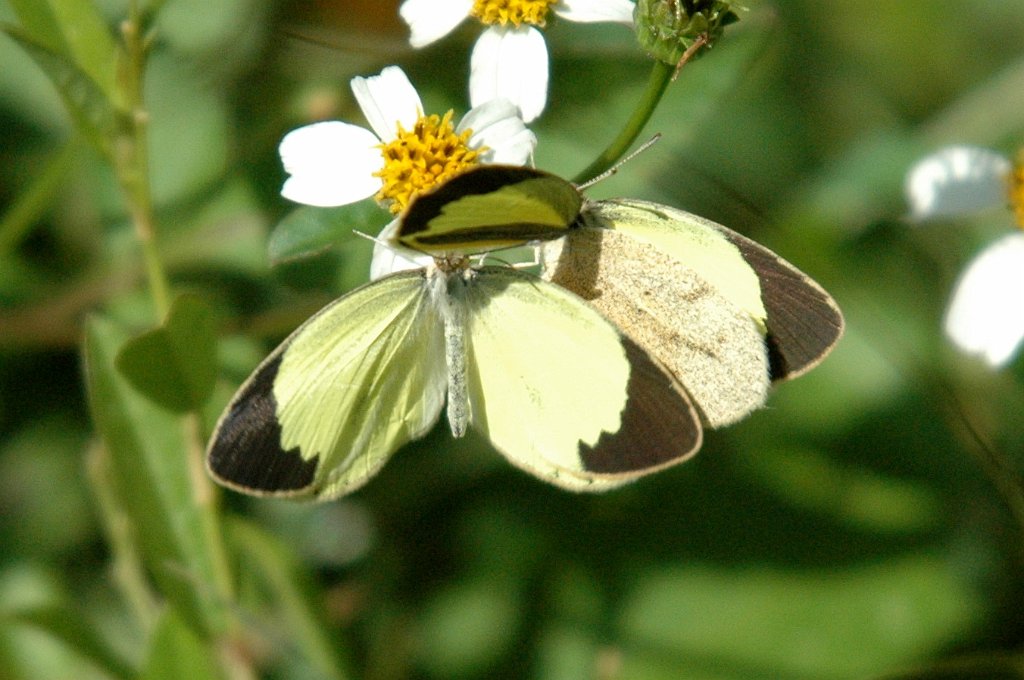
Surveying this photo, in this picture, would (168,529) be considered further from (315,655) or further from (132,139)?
(132,139)

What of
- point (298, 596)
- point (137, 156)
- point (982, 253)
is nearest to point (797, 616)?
point (982, 253)

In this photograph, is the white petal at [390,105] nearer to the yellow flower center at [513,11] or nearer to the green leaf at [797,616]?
the yellow flower center at [513,11]

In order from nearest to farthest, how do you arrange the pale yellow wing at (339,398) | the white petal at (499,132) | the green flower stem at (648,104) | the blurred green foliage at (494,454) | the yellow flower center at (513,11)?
the pale yellow wing at (339,398)
the green flower stem at (648,104)
the white petal at (499,132)
the yellow flower center at (513,11)
the blurred green foliage at (494,454)

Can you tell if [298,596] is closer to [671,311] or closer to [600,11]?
[671,311]

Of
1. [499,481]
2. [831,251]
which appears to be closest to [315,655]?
[499,481]

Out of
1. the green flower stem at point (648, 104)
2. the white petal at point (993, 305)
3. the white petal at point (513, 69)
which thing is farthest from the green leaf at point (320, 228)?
the white petal at point (993, 305)

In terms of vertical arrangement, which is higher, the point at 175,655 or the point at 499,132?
the point at 499,132
